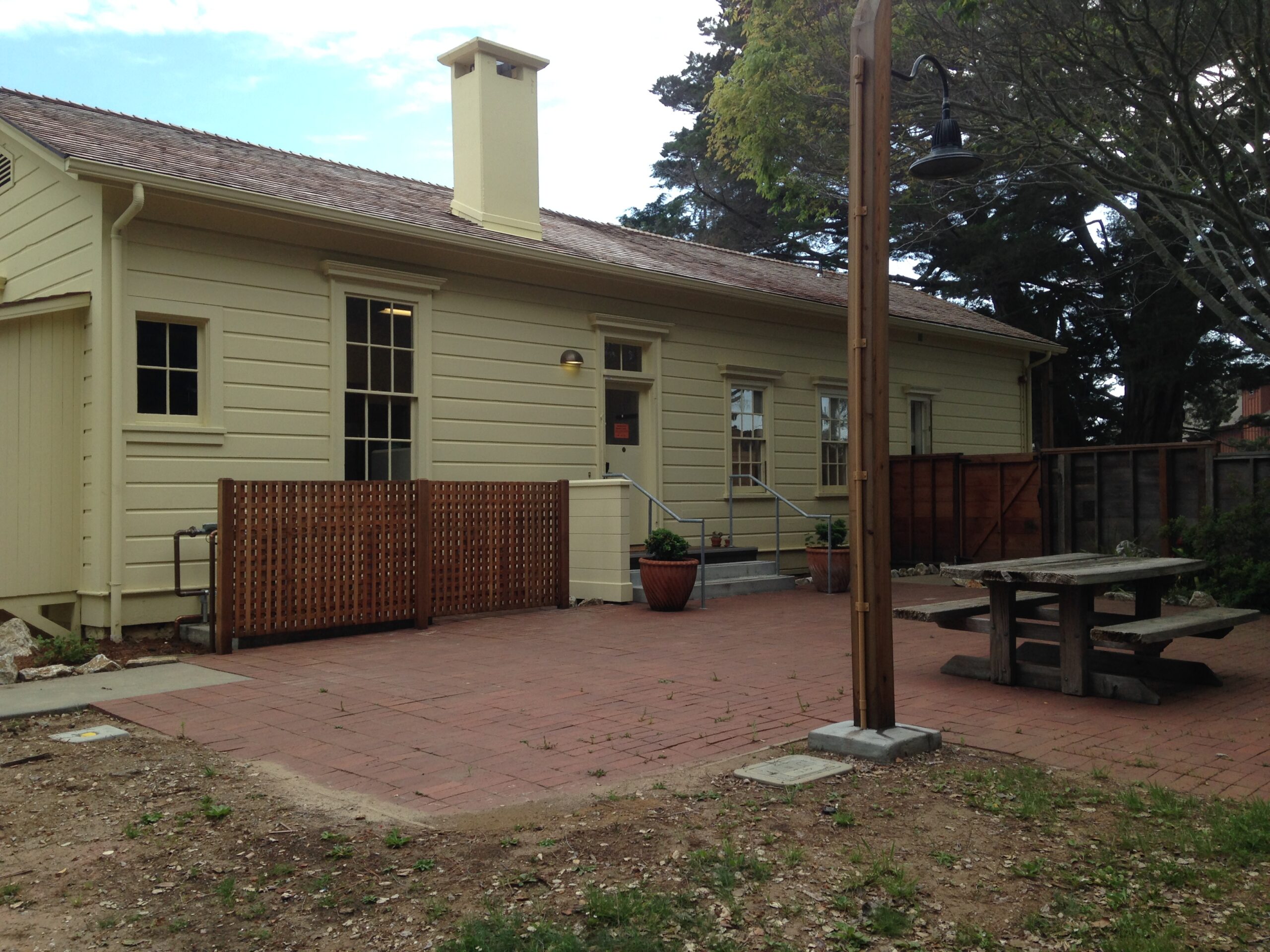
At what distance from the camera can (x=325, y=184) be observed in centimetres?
1174

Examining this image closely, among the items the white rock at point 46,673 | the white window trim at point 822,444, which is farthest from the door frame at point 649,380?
the white rock at point 46,673

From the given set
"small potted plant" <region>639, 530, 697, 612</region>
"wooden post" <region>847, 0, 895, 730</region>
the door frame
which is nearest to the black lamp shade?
"wooden post" <region>847, 0, 895, 730</region>

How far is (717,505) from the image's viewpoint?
571 inches

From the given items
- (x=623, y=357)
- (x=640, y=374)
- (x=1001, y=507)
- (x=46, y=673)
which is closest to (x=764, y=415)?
(x=640, y=374)

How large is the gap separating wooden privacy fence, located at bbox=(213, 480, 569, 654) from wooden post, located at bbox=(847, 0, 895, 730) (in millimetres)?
5575

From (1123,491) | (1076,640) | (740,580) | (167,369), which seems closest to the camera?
(1076,640)

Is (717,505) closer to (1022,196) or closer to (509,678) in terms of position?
(509,678)

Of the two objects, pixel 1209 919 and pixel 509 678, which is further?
pixel 509 678

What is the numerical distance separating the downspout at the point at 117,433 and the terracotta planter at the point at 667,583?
4.91 meters

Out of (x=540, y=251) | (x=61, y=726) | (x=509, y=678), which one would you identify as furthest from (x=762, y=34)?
(x=61, y=726)

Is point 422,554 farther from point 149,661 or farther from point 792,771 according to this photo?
point 792,771

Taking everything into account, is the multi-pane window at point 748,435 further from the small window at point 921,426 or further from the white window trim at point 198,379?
the white window trim at point 198,379

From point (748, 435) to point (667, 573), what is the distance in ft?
15.6

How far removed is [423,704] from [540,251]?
666cm
